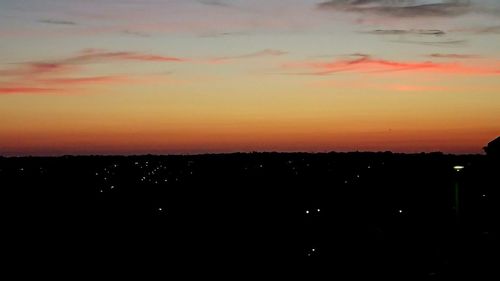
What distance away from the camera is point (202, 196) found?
10212 cm

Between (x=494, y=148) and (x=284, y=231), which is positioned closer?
(x=494, y=148)

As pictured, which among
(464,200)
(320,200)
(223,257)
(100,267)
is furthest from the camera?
(320,200)

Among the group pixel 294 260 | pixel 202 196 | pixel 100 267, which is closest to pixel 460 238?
pixel 294 260

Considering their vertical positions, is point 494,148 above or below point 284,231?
above

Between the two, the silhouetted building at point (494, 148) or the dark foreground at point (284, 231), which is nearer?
the dark foreground at point (284, 231)

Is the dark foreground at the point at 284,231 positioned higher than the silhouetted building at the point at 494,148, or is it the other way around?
the silhouetted building at the point at 494,148

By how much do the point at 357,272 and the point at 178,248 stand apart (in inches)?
690

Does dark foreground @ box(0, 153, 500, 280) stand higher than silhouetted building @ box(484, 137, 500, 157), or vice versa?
silhouetted building @ box(484, 137, 500, 157)

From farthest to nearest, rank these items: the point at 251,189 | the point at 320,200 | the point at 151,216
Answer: the point at 251,189, the point at 320,200, the point at 151,216

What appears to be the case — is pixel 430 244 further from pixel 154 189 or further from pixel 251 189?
pixel 154 189

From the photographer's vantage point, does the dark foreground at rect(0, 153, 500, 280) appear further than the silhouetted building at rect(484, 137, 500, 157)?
No

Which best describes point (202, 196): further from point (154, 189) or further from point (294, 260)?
point (294, 260)

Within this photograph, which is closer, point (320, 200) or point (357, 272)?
point (357, 272)

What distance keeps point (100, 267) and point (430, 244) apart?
16277 millimetres
